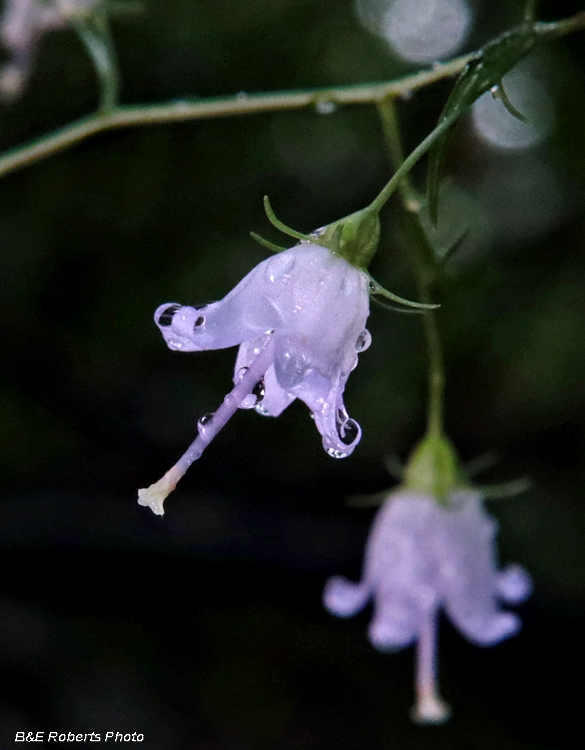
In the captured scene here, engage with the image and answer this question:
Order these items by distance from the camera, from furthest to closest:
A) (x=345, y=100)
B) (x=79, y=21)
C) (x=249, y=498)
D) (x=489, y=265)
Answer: (x=249, y=498)
(x=489, y=265)
(x=79, y=21)
(x=345, y=100)

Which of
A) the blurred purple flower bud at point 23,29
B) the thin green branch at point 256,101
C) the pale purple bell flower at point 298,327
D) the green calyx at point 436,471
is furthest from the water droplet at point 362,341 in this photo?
the blurred purple flower bud at point 23,29

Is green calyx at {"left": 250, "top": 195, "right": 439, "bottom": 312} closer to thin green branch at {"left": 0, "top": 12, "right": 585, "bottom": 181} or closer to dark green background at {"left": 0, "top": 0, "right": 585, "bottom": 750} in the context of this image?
thin green branch at {"left": 0, "top": 12, "right": 585, "bottom": 181}

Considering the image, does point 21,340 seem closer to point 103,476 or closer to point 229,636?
point 103,476

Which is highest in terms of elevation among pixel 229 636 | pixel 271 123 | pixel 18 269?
pixel 271 123

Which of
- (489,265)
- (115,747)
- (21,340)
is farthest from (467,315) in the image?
(115,747)

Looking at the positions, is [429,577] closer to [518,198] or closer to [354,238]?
[354,238]

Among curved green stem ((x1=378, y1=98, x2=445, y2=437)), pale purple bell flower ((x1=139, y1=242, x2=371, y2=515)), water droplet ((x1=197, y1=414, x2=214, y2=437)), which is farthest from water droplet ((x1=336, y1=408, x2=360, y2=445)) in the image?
curved green stem ((x1=378, y1=98, x2=445, y2=437))

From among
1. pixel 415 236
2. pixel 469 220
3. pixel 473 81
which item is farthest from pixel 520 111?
pixel 473 81

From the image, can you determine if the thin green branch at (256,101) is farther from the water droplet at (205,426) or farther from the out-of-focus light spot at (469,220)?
the out-of-focus light spot at (469,220)
